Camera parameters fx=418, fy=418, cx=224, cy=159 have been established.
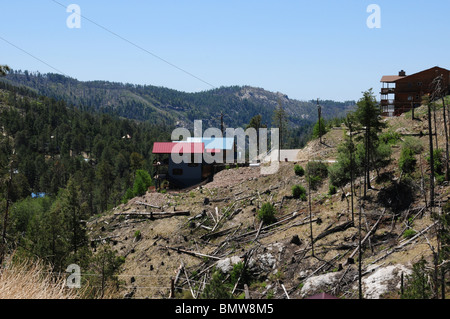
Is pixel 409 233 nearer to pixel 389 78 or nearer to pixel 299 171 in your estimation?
pixel 299 171

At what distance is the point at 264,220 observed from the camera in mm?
37375

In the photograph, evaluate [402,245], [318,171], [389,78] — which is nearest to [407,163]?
[318,171]

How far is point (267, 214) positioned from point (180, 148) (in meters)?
25.2

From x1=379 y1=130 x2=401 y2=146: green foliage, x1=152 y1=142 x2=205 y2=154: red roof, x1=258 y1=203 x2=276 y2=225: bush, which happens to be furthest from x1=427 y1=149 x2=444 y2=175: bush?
x1=152 y1=142 x2=205 y2=154: red roof

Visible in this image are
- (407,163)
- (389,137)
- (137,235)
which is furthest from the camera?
(389,137)

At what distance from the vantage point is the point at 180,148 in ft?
195

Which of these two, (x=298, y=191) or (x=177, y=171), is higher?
(x=177, y=171)

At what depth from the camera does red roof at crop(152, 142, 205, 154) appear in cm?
5860

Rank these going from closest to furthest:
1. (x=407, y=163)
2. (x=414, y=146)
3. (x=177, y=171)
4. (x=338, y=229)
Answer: (x=338, y=229) → (x=407, y=163) → (x=414, y=146) → (x=177, y=171)

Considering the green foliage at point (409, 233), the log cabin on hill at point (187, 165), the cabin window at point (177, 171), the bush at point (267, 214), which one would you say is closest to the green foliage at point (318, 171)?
the bush at point (267, 214)

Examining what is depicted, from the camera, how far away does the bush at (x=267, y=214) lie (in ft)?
122

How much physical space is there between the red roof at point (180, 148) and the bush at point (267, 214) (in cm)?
2177

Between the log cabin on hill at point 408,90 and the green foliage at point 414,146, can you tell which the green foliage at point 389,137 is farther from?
the log cabin on hill at point 408,90

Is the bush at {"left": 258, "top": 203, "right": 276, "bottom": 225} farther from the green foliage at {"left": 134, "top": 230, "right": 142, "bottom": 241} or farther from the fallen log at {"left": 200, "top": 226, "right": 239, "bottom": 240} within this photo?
the green foliage at {"left": 134, "top": 230, "right": 142, "bottom": 241}
